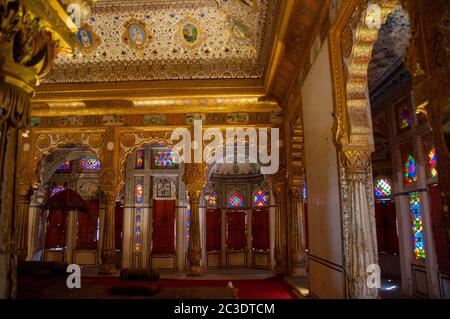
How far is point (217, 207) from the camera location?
1177cm

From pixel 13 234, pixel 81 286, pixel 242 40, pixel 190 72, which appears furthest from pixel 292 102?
pixel 13 234

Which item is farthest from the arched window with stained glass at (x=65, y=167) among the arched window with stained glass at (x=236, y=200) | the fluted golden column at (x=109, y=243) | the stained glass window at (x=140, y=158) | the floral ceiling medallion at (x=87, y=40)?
the arched window with stained glass at (x=236, y=200)

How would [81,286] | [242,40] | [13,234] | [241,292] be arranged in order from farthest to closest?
1. [242,40]
2. [241,292]
3. [81,286]
4. [13,234]

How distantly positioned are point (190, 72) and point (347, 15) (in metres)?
4.86

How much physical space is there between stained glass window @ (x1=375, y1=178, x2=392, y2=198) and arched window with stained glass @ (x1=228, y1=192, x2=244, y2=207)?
4.45 metres

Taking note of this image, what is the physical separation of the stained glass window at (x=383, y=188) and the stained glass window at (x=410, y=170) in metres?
1.42

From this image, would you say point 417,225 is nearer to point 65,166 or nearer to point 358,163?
point 358,163

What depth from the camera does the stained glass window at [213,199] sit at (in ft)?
38.4

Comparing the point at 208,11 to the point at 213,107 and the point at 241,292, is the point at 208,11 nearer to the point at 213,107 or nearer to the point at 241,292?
the point at 213,107

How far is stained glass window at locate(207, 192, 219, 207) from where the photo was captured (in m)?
11.7

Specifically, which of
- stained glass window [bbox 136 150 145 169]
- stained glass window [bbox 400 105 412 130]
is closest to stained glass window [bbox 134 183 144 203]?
stained glass window [bbox 136 150 145 169]

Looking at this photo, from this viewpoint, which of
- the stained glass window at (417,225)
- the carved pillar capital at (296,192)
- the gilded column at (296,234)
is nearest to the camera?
the stained glass window at (417,225)

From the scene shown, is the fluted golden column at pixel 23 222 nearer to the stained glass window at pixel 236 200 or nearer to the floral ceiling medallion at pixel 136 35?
the floral ceiling medallion at pixel 136 35

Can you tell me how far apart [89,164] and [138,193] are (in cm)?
217
